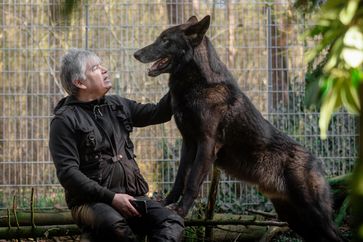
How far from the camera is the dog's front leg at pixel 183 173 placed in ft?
15.5

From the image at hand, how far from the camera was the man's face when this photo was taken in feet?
14.3

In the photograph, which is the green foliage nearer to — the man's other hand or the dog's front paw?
the man's other hand

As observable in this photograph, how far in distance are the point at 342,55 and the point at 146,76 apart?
678cm

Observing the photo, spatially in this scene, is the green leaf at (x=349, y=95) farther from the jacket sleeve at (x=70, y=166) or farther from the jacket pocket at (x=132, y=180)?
the jacket pocket at (x=132, y=180)

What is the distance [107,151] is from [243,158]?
110 centimetres

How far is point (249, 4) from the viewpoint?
8.25m

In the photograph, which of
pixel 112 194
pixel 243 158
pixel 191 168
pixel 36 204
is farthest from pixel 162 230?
pixel 36 204

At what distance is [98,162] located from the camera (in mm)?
4258

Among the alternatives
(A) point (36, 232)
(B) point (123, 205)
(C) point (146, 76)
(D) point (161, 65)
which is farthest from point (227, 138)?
(C) point (146, 76)

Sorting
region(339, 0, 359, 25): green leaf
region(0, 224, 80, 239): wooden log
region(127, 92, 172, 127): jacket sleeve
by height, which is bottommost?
region(0, 224, 80, 239): wooden log

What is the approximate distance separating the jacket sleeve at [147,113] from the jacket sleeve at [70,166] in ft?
2.06

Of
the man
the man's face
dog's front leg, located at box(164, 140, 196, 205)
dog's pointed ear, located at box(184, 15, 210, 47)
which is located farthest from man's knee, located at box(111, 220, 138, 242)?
dog's pointed ear, located at box(184, 15, 210, 47)

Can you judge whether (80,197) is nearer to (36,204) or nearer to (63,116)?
(63,116)

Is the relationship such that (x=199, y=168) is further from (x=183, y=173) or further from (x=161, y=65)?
(x=161, y=65)
